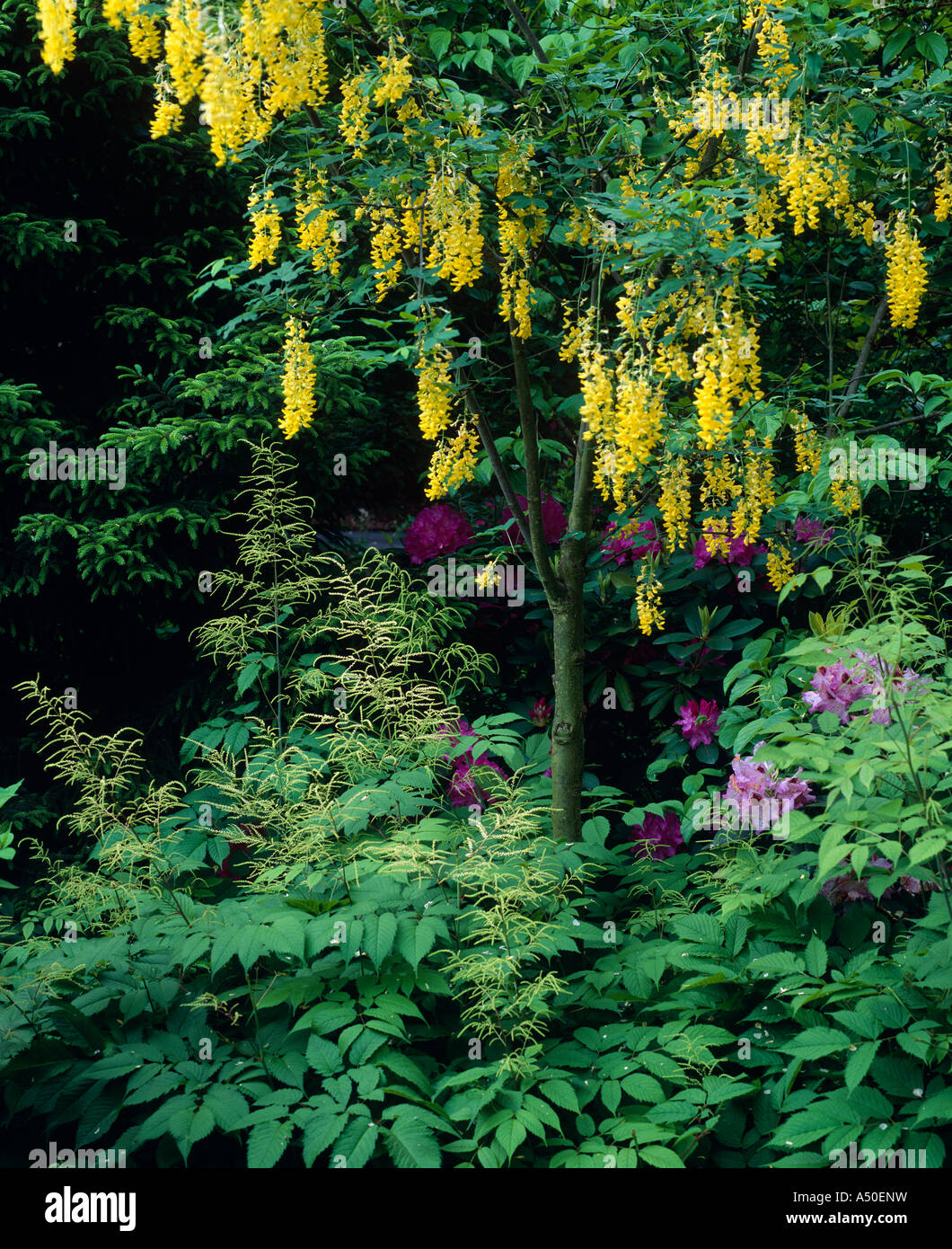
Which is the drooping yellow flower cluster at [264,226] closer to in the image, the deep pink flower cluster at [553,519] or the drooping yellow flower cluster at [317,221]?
the drooping yellow flower cluster at [317,221]

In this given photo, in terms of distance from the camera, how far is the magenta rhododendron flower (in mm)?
4117

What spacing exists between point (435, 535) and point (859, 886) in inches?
104

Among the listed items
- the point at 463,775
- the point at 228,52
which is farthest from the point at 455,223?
the point at 463,775

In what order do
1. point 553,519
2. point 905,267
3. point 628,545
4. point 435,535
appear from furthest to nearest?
point 435,535, point 553,519, point 628,545, point 905,267

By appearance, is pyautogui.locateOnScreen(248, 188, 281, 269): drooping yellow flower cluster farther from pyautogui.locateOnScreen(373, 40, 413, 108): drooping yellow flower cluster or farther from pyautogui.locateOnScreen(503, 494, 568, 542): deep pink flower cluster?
pyautogui.locateOnScreen(503, 494, 568, 542): deep pink flower cluster

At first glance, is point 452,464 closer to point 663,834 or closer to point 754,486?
point 754,486

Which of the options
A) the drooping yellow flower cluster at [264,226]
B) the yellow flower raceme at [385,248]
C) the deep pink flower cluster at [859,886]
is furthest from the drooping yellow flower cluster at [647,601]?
the drooping yellow flower cluster at [264,226]

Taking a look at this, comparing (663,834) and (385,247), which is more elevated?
(385,247)

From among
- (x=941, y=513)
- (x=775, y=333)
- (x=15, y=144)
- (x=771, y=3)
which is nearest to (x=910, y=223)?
(x=771, y=3)

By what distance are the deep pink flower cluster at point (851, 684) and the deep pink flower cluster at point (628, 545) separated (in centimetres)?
122

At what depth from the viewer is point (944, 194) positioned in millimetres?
3652

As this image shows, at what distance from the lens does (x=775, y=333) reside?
521 cm

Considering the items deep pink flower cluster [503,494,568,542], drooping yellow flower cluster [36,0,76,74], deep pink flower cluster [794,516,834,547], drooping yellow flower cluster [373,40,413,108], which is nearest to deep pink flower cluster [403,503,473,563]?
deep pink flower cluster [503,494,568,542]

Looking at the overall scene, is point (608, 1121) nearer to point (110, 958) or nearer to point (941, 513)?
point (110, 958)
